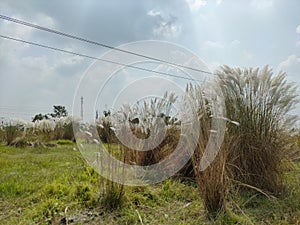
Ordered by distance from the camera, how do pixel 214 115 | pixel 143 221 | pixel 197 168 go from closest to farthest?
1. pixel 143 221
2. pixel 197 168
3. pixel 214 115

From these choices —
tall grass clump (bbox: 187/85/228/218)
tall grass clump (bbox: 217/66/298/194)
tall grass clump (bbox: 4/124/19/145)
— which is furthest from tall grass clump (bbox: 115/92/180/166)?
tall grass clump (bbox: 4/124/19/145)

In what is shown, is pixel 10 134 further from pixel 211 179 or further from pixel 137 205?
pixel 211 179

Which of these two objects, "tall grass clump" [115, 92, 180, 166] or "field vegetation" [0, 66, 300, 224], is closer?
"field vegetation" [0, 66, 300, 224]

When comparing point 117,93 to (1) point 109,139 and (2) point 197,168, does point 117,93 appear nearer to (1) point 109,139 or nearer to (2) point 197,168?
(1) point 109,139

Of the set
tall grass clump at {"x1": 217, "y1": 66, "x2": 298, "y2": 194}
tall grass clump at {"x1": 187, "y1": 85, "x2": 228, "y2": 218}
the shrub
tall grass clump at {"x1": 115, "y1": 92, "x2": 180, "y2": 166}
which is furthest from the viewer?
the shrub

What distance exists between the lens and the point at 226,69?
2967 millimetres

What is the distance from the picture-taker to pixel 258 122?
2.83 metres

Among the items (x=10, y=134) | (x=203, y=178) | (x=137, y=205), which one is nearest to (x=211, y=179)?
(x=203, y=178)

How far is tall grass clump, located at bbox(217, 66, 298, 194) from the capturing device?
8.93ft

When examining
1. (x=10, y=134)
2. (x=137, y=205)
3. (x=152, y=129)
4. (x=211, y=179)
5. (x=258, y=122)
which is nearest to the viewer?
(x=211, y=179)

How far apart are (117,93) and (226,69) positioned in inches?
46.4

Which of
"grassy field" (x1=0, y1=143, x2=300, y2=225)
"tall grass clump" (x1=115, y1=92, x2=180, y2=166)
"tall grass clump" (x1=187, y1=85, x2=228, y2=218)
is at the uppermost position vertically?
"tall grass clump" (x1=115, y1=92, x2=180, y2=166)

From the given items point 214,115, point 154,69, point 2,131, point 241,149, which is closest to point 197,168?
point 214,115

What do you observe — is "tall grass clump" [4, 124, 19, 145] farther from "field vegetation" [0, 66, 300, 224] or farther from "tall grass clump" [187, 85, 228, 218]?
"tall grass clump" [187, 85, 228, 218]
